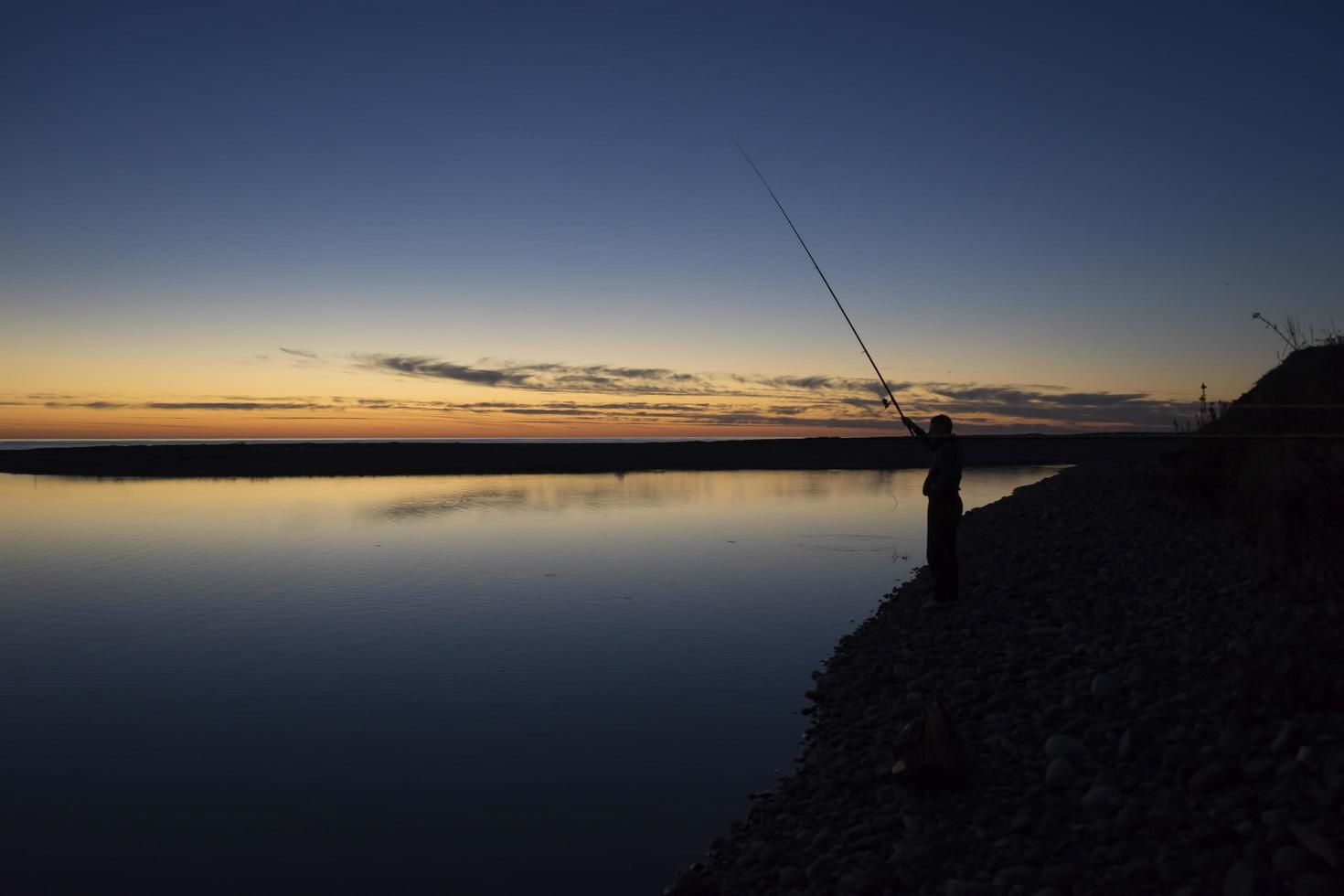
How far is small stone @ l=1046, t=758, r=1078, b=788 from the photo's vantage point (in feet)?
19.3

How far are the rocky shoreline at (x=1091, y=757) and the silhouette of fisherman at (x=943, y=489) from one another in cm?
117

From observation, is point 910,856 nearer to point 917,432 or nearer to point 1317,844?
point 1317,844

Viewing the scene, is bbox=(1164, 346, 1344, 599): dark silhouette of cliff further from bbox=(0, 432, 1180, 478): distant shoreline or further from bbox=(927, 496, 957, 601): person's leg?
bbox=(0, 432, 1180, 478): distant shoreline

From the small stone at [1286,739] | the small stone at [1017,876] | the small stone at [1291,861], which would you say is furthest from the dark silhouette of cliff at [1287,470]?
the small stone at [1017,876]

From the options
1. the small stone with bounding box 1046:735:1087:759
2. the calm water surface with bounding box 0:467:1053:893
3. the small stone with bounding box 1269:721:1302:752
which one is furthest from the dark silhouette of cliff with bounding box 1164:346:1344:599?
the calm water surface with bounding box 0:467:1053:893

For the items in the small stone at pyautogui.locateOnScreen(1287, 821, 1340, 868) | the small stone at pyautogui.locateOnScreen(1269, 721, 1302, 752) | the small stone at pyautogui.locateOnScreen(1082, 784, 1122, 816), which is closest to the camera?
the small stone at pyautogui.locateOnScreen(1287, 821, 1340, 868)

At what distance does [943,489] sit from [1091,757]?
574 centimetres

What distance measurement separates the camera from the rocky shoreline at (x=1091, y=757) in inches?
186

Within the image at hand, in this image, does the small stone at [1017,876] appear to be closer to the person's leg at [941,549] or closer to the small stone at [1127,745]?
the small stone at [1127,745]

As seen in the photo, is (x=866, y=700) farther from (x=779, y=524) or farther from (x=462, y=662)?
(x=779, y=524)

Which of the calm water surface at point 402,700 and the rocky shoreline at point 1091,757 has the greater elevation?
the rocky shoreline at point 1091,757

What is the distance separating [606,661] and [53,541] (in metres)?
20.3

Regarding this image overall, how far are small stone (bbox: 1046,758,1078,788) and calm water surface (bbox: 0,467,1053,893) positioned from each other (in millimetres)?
2499

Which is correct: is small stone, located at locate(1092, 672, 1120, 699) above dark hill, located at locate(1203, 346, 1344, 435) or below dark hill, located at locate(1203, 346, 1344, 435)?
below
